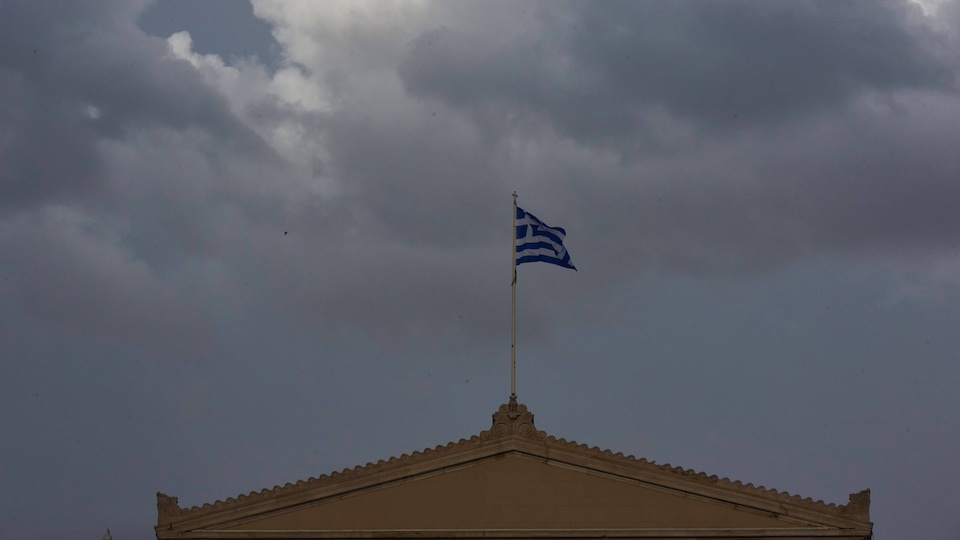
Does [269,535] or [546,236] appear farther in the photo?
[546,236]

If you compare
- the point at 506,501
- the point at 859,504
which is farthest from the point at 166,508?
the point at 859,504

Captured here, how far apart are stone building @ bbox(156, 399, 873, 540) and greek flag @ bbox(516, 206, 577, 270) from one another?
547 centimetres

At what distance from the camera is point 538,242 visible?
6488 centimetres

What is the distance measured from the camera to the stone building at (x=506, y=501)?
60594 millimetres

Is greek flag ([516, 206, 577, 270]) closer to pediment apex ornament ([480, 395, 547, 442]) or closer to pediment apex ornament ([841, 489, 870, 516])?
pediment apex ornament ([480, 395, 547, 442])

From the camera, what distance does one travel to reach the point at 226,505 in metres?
61.0

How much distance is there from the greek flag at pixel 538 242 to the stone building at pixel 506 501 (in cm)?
547

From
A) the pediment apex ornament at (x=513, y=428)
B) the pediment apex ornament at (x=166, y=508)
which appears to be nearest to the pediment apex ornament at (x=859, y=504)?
the pediment apex ornament at (x=513, y=428)

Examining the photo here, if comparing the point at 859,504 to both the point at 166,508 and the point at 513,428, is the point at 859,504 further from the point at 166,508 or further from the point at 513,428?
the point at 166,508

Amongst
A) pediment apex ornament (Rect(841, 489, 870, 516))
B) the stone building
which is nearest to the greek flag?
the stone building

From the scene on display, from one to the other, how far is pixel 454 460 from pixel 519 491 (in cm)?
193

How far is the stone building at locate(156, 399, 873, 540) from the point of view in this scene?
60594mm

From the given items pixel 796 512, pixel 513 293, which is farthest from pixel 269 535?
pixel 796 512

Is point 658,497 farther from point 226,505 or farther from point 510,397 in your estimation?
point 226,505
